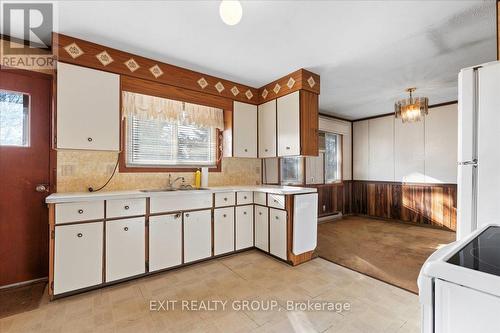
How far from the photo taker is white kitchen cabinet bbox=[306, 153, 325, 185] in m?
4.94

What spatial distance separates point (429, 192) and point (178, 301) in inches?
202

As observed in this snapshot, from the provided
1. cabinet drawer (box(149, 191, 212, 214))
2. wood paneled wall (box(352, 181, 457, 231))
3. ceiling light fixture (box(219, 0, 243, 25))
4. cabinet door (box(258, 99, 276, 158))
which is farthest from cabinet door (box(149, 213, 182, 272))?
wood paneled wall (box(352, 181, 457, 231))

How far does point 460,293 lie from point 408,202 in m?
5.32

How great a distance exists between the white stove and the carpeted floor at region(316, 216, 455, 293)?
6.61 ft

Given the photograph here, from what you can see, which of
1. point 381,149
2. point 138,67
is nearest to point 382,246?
point 381,149

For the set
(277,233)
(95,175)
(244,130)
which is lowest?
(277,233)

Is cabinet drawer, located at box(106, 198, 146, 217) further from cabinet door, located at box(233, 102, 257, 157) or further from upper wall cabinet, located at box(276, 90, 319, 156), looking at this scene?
upper wall cabinet, located at box(276, 90, 319, 156)

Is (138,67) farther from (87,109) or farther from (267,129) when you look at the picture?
(267,129)

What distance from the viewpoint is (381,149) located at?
217 inches

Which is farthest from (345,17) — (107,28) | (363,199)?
(363,199)

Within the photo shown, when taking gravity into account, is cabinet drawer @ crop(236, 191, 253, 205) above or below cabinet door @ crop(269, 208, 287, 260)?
above

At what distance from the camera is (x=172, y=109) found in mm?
3133

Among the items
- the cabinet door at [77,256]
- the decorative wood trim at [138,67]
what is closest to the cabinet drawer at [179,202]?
the cabinet door at [77,256]

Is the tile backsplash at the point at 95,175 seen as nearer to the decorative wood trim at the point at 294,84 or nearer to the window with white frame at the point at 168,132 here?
the window with white frame at the point at 168,132
